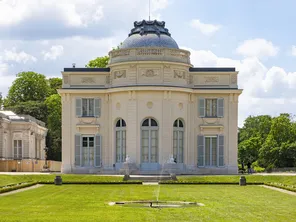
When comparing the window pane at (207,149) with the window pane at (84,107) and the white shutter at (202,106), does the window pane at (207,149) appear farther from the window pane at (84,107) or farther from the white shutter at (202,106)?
the window pane at (84,107)

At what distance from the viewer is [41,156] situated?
91.9 m

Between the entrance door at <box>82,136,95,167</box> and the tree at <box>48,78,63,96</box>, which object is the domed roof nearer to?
the entrance door at <box>82,136,95,167</box>

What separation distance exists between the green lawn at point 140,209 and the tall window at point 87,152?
2310 centimetres

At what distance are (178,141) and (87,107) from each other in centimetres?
814

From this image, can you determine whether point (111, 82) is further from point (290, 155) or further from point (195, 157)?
point (290, 155)

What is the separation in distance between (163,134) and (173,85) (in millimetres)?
4037

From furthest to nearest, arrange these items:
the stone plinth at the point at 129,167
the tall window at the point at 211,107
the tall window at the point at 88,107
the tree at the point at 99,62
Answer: the tree at the point at 99,62
the tall window at the point at 211,107
the tall window at the point at 88,107
the stone plinth at the point at 129,167

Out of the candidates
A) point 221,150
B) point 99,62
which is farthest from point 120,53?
A: point 99,62

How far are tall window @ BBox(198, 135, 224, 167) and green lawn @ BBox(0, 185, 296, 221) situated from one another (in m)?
23.2

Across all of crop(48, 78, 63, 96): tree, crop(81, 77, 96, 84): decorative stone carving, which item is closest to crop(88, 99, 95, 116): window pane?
crop(81, 77, 96, 84): decorative stone carving

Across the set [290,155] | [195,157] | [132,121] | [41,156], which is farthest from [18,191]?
[41,156]

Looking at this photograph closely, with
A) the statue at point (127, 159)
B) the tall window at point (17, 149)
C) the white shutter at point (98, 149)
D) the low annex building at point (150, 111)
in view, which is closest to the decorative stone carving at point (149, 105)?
the low annex building at point (150, 111)

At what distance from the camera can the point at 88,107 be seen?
58.8 m

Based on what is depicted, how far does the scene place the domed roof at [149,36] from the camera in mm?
58375
